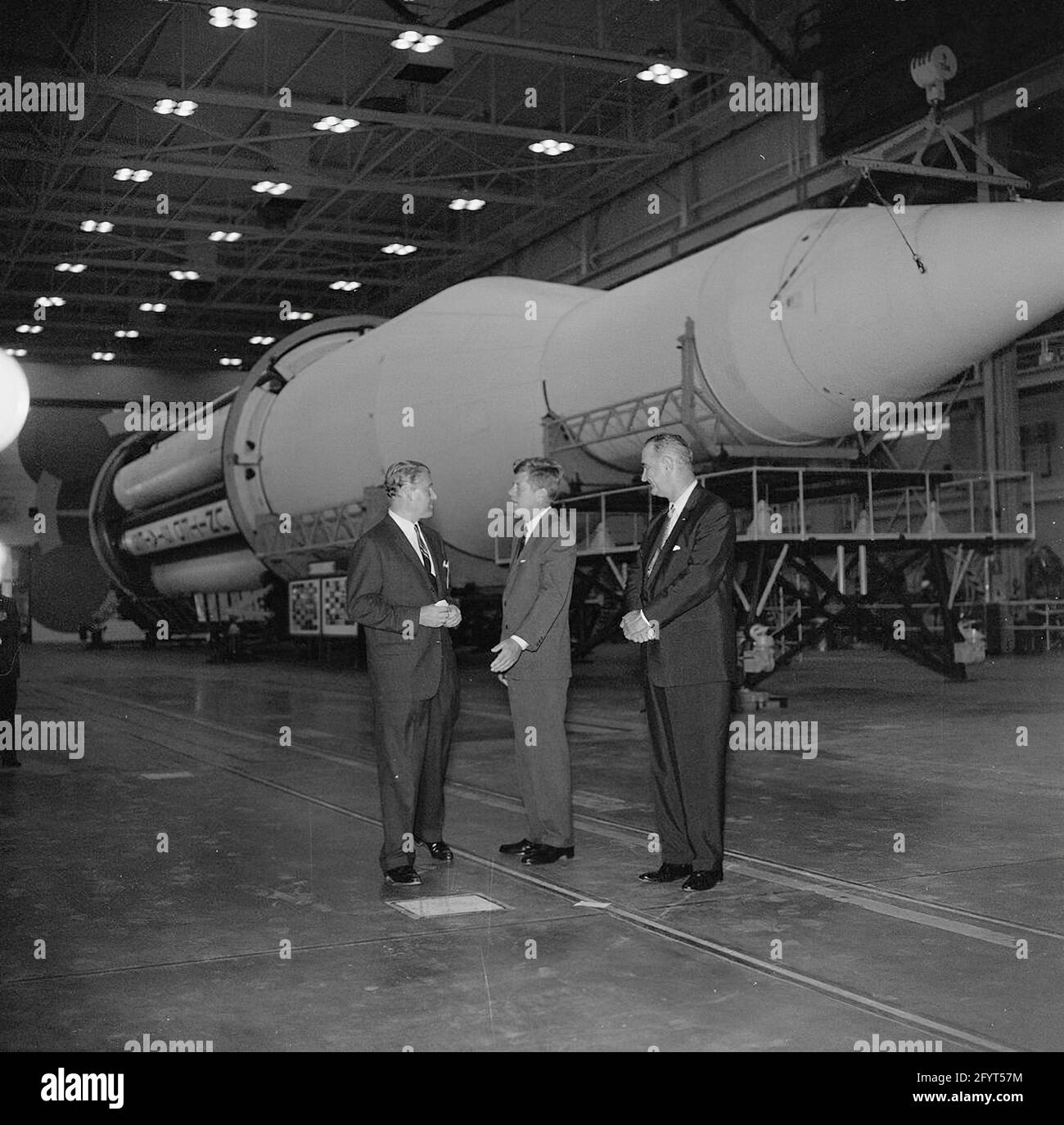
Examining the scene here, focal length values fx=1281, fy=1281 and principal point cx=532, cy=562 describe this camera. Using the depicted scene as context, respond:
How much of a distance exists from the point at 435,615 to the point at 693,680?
0.99 metres

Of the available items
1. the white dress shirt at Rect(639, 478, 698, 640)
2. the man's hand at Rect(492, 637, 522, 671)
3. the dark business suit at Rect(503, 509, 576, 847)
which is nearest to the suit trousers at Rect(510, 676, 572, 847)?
the dark business suit at Rect(503, 509, 576, 847)

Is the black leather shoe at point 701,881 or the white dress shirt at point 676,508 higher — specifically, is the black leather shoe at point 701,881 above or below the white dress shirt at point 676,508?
below

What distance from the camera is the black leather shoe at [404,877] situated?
475cm

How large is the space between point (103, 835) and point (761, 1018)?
376 cm

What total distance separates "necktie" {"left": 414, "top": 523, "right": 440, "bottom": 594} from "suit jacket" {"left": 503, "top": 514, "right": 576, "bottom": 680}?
31cm

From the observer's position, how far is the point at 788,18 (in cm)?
1706

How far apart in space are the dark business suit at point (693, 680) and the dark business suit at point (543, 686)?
453 mm

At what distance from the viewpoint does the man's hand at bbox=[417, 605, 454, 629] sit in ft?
15.8

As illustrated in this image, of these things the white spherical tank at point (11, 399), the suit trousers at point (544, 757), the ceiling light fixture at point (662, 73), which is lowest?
the suit trousers at point (544, 757)

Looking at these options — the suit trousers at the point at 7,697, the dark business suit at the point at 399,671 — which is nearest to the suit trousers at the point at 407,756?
the dark business suit at the point at 399,671

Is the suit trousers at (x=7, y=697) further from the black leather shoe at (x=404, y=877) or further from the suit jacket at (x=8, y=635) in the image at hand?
the black leather shoe at (x=404, y=877)

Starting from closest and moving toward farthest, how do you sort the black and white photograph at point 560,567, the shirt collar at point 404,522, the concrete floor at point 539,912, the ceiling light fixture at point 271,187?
the concrete floor at point 539,912 < the black and white photograph at point 560,567 < the shirt collar at point 404,522 < the ceiling light fixture at point 271,187

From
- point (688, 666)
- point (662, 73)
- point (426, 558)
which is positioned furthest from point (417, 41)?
point (688, 666)

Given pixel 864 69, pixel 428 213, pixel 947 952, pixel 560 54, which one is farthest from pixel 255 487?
pixel 947 952
